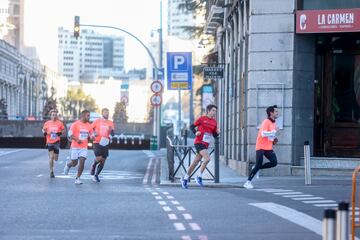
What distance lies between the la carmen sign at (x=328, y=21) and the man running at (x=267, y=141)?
351 cm

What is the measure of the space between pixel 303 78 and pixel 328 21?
1.65m

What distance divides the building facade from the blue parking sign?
631 centimetres

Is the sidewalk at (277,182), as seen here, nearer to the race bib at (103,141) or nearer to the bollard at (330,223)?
the race bib at (103,141)

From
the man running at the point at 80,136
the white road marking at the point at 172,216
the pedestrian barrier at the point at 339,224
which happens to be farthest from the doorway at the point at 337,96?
the pedestrian barrier at the point at 339,224

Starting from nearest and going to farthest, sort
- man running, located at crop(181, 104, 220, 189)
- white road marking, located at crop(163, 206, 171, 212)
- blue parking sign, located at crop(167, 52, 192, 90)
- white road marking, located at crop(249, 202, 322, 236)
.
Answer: white road marking, located at crop(249, 202, 322, 236), white road marking, located at crop(163, 206, 171, 212), man running, located at crop(181, 104, 220, 189), blue parking sign, located at crop(167, 52, 192, 90)

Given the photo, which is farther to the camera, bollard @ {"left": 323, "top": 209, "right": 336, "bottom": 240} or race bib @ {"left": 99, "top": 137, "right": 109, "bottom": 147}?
race bib @ {"left": 99, "top": 137, "right": 109, "bottom": 147}

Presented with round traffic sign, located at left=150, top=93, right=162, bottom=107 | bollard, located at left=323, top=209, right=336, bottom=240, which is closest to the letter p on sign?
round traffic sign, located at left=150, top=93, right=162, bottom=107

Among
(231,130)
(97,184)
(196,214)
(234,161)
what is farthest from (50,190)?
(231,130)

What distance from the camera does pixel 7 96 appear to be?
104938 mm

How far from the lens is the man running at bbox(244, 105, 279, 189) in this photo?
59.9 feet

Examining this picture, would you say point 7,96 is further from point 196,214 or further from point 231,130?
point 196,214

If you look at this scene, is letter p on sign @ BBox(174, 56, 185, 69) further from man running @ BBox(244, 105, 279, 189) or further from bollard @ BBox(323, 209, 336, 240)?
bollard @ BBox(323, 209, 336, 240)

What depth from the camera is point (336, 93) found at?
2183 cm

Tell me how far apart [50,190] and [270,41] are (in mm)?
7441
